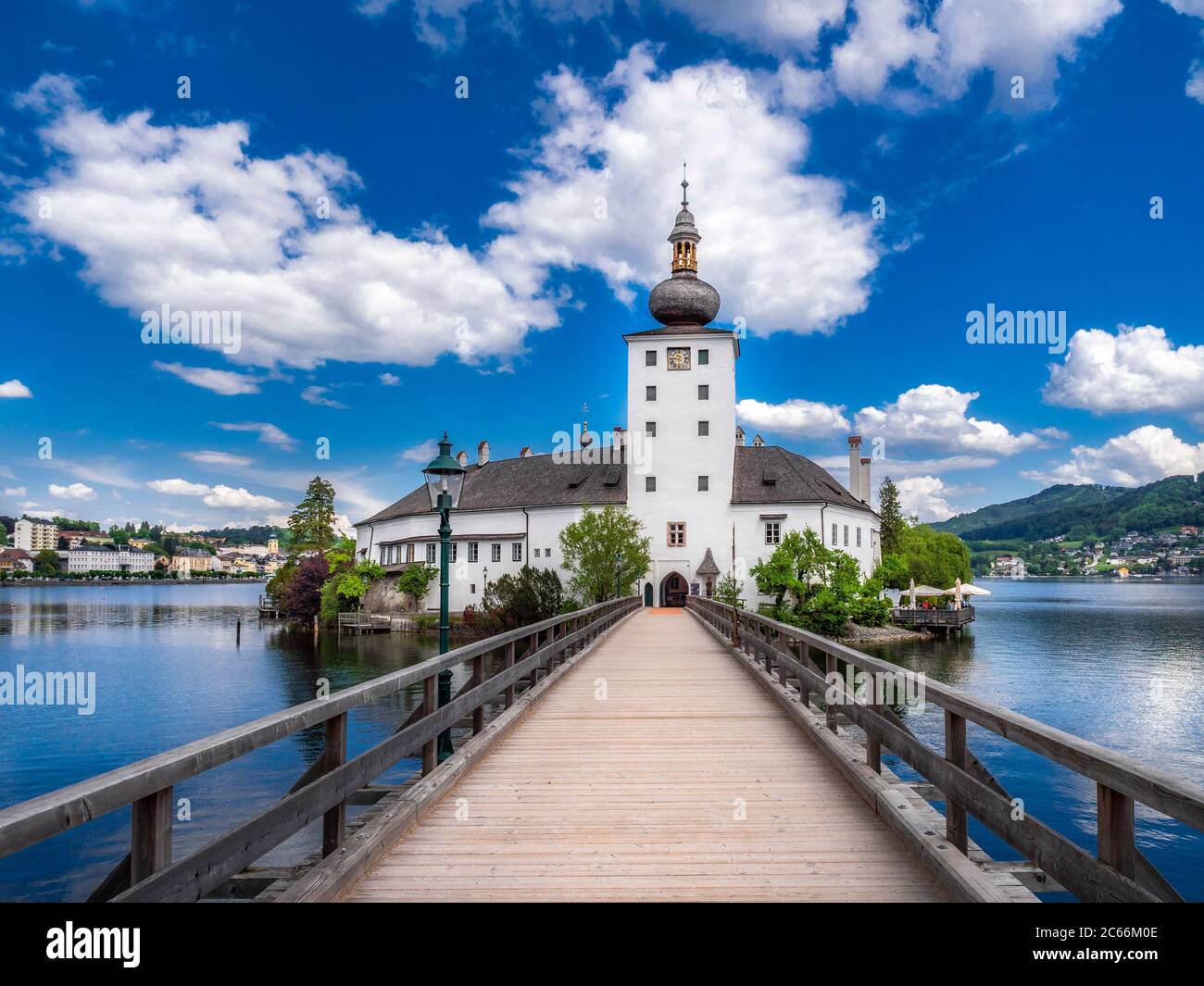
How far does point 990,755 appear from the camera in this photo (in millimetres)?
20094

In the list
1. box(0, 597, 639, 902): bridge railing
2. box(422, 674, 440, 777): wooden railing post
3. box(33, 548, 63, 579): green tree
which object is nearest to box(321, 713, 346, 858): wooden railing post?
box(0, 597, 639, 902): bridge railing

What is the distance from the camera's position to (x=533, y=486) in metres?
56.2

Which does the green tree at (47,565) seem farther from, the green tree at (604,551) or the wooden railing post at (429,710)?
the wooden railing post at (429,710)

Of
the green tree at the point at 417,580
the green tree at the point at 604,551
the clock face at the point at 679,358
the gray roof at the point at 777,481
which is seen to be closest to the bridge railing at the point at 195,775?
the green tree at the point at 604,551

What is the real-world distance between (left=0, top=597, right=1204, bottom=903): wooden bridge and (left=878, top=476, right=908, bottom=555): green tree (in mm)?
61249

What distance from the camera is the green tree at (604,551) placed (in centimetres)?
4647

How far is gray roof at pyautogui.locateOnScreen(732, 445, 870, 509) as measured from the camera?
48.9 meters

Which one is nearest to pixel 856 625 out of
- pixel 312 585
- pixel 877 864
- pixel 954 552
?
pixel 954 552

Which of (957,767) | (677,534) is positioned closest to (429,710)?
(957,767)

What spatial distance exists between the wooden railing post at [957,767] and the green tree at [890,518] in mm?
63410

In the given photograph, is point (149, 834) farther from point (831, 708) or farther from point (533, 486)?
point (533, 486)

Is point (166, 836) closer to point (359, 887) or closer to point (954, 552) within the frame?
point (359, 887)

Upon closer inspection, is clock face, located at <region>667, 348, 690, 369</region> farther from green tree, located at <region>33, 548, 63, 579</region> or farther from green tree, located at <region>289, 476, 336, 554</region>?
green tree, located at <region>33, 548, 63, 579</region>

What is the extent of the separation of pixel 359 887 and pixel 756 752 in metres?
4.44
